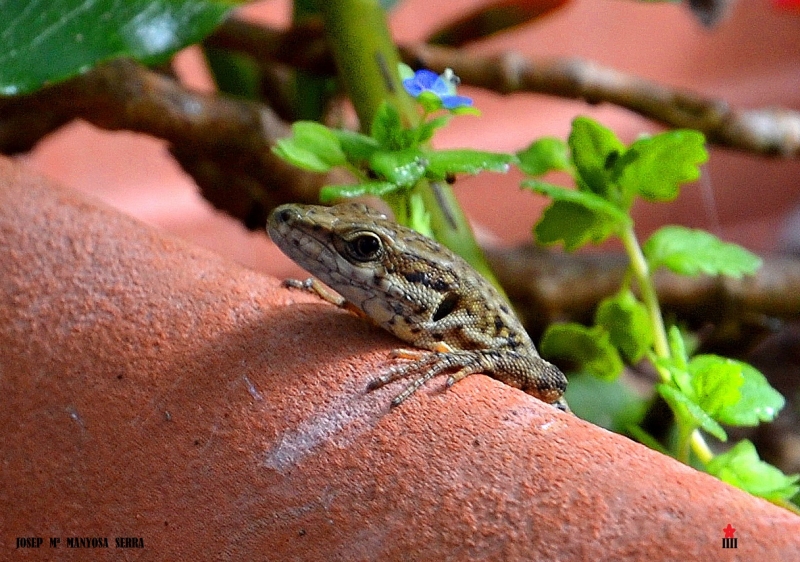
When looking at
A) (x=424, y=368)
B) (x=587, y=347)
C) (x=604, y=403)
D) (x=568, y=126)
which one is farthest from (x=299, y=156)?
(x=568, y=126)

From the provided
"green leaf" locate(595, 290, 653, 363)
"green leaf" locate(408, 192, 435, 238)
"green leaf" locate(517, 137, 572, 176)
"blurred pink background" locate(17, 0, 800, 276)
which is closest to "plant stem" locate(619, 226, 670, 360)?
"green leaf" locate(595, 290, 653, 363)

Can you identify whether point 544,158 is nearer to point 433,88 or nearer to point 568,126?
point 433,88

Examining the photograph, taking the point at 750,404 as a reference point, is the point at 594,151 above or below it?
above

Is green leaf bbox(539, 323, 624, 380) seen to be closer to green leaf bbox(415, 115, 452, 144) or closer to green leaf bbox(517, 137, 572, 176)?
green leaf bbox(517, 137, 572, 176)

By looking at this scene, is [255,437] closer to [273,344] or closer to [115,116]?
[273,344]

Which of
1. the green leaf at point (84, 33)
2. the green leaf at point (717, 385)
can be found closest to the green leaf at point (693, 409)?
the green leaf at point (717, 385)

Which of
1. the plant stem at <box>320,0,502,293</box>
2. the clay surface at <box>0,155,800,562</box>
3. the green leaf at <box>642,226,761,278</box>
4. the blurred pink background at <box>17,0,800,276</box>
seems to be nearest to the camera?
the clay surface at <box>0,155,800,562</box>

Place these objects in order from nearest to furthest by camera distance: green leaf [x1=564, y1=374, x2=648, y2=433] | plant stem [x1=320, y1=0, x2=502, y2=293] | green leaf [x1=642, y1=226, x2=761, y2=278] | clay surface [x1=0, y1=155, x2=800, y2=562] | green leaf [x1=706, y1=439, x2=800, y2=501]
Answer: clay surface [x1=0, y1=155, x2=800, y2=562] → green leaf [x1=706, y1=439, x2=800, y2=501] → green leaf [x1=642, y1=226, x2=761, y2=278] → plant stem [x1=320, y1=0, x2=502, y2=293] → green leaf [x1=564, y1=374, x2=648, y2=433]
